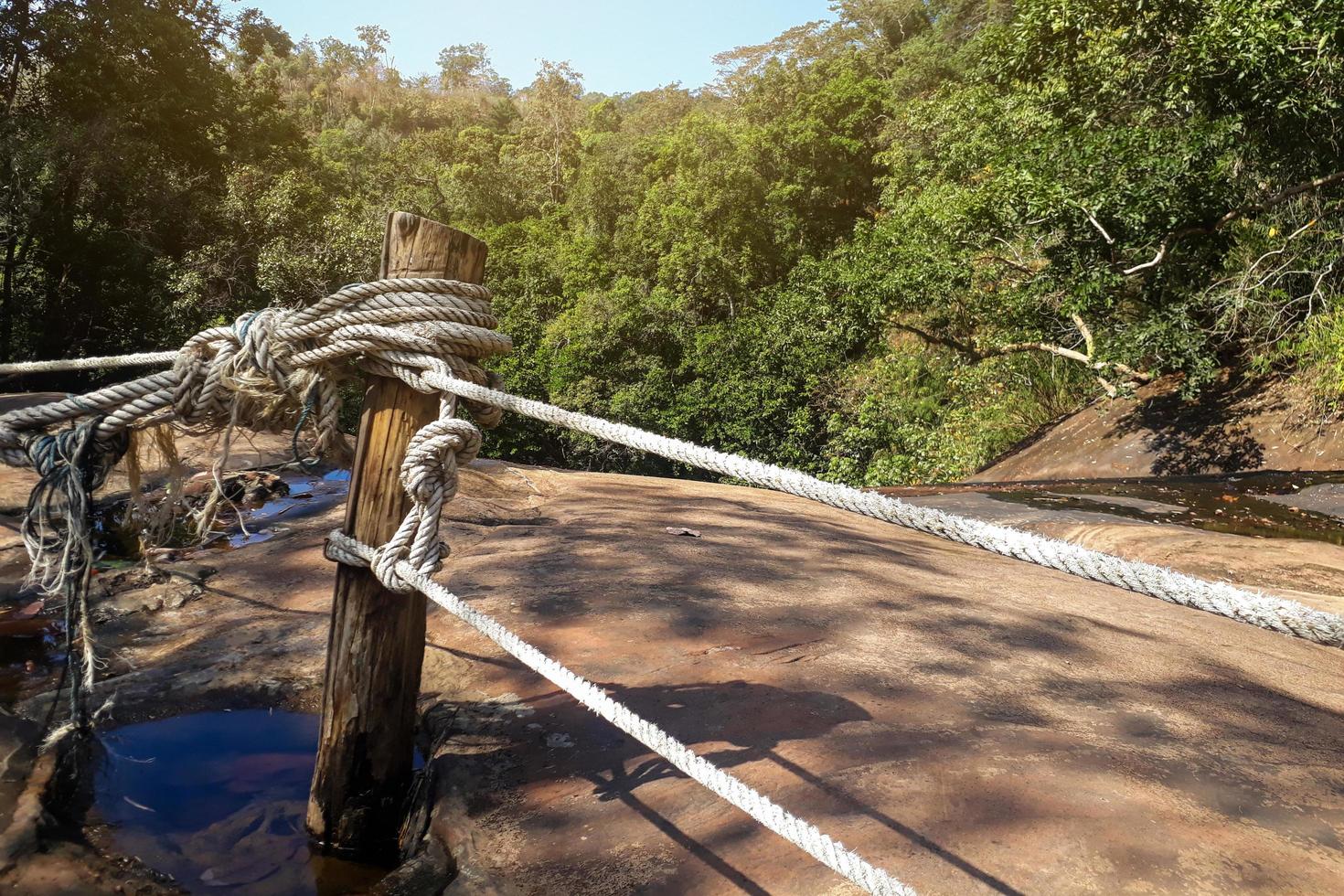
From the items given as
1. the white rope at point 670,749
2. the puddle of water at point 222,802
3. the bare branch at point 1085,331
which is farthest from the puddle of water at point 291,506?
the bare branch at point 1085,331

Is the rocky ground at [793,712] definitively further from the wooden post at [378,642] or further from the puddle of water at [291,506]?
the puddle of water at [291,506]

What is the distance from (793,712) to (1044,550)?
4.04 ft

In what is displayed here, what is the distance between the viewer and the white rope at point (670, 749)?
970mm

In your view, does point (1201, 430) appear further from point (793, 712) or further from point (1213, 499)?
point (793, 712)

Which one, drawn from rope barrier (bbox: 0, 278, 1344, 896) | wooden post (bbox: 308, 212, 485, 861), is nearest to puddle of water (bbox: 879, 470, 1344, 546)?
wooden post (bbox: 308, 212, 485, 861)

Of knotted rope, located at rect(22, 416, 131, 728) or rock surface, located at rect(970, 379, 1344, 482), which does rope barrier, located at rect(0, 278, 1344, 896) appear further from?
rock surface, located at rect(970, 379, 1344, 482)

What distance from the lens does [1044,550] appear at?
0.98 metres

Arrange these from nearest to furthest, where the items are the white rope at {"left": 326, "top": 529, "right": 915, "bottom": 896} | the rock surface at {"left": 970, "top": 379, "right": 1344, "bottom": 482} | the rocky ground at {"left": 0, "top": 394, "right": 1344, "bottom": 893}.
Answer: the white rope at {"left": 326, "top": 529, "right": 915, "bottom": 896} < the rocky ground at {"left": 0, "top": 394, "right": 1344, "bottom": 893} < the rock surface at {"left": 970, "top": 379, "right": 1344, "bottom": 482}

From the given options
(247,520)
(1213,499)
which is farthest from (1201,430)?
(247,520)

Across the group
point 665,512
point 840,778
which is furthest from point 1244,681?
point 665,512

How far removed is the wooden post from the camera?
1.60 meters

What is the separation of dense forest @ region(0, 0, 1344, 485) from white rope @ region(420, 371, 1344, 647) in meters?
8.89

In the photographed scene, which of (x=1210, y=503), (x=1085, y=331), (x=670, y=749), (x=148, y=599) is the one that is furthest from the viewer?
(x=1085, y=331)

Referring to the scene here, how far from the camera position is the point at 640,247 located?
71.8 feet
